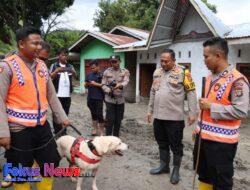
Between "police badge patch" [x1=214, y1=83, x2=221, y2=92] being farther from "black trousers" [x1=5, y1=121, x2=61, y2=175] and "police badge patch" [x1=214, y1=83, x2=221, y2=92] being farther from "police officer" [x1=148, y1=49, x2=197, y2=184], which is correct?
"black trousers" [x1=5, y1=121, x2=61, y2=175]

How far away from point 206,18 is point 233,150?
780 cm

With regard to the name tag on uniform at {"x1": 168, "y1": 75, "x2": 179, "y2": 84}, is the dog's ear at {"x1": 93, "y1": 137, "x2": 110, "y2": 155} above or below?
below

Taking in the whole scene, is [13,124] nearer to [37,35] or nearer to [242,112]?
[37,35]

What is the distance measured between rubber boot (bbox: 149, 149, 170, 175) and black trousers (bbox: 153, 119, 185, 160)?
0.07m

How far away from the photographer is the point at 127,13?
30750 mm

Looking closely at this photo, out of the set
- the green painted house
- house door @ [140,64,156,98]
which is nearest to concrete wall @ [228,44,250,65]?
house door @ [140,64,156,98]

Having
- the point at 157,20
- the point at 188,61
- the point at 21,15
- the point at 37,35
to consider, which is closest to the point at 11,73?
the point at 37,35

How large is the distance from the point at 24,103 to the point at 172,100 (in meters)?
2.23

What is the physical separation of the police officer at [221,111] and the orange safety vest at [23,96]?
5.33 ft

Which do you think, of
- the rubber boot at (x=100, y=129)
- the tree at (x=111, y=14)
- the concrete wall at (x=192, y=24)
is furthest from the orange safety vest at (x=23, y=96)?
the tree at (x=111, y=14)

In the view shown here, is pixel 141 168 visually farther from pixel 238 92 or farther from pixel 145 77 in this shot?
pixel 145 77

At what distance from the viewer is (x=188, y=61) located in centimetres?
1222

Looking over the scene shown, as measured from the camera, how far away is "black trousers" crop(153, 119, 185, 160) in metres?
4.69

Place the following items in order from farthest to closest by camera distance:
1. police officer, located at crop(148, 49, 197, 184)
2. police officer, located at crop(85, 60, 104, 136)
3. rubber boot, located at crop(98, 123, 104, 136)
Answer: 1. rubber boot, located at crop(98, 123, 104, 136)
2. police officer, located at crop(85, 60, 104, 136)
3. police officer, located at crop(148, 49, 197, 184)
